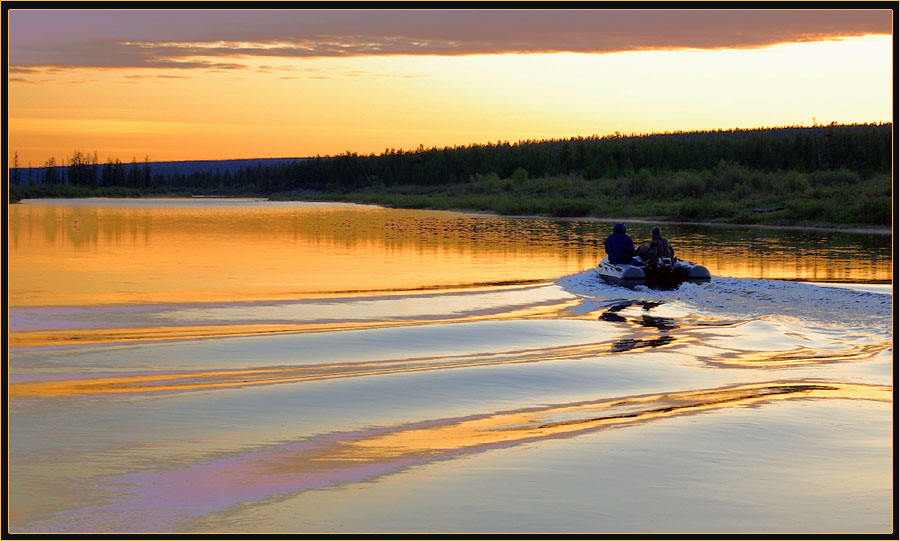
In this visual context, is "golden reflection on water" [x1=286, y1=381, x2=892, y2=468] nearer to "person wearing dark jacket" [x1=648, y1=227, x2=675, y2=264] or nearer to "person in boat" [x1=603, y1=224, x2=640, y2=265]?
"person wearing dark jacket" [x1=648, y1=227, x2=675, y2=264]

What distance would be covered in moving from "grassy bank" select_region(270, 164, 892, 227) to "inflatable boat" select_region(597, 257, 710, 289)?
32.7 meters

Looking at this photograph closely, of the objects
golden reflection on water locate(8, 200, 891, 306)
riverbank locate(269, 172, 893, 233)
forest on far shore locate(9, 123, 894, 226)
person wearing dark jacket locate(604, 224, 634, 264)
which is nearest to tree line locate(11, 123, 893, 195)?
forest on far shore locate(9, 123, 894, 226)

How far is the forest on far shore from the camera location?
64625 mm

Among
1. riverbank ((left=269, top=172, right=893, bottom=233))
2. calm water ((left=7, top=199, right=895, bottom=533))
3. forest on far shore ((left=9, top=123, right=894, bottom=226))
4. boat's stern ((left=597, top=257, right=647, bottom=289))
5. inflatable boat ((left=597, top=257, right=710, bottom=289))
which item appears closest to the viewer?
calm water ((left=7, top=199, right=895, bottom=533))

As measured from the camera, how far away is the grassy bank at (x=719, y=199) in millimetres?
59156

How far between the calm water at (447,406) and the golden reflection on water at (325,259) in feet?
1.55

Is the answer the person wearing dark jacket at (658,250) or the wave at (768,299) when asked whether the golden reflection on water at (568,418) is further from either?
the person wearing dark jacket at (658,250)

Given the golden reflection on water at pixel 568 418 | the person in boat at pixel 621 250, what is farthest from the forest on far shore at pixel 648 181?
the golden reflection on water at pixel 568 418

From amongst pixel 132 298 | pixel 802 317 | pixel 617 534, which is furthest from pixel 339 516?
pixel 132 298

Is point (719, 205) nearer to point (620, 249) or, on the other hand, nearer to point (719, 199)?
point (719, 199)

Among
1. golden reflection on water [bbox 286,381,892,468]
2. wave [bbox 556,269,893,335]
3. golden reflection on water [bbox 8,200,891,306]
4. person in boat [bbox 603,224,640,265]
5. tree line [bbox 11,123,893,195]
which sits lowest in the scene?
golden reflection on water [bbox 286,381,892,468]

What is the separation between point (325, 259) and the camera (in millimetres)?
34438

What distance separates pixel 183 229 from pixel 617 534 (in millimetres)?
50393

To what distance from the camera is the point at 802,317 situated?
19625 millimetres
